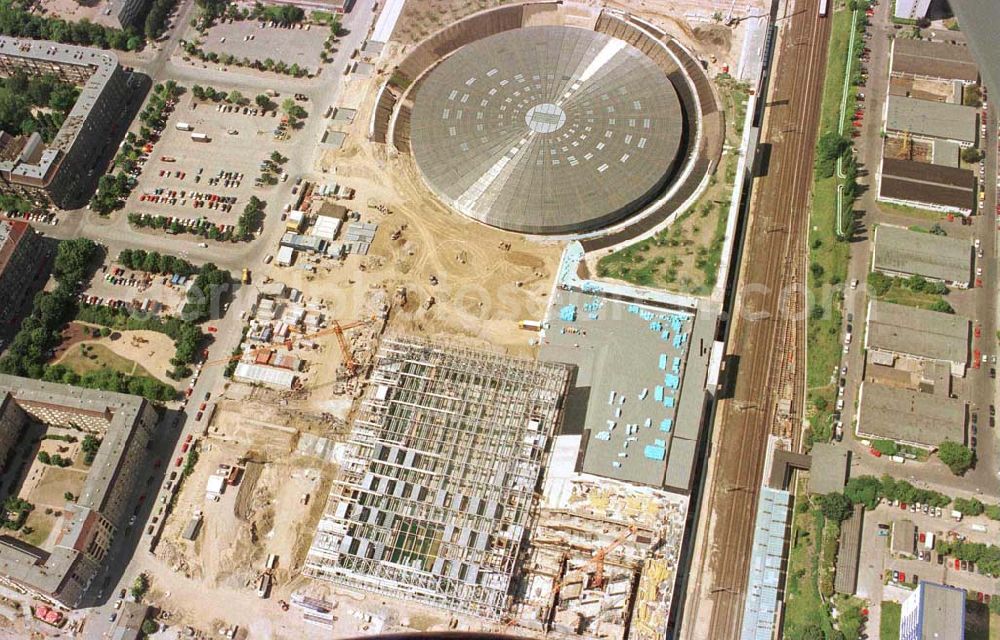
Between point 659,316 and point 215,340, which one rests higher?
point 659,316

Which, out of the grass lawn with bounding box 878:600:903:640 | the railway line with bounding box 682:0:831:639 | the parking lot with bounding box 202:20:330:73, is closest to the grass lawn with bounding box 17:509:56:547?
the railway line with bounding box 682:0:831:639

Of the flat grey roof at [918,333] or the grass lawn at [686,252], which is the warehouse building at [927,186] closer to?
the flat grey roof at [918,333]

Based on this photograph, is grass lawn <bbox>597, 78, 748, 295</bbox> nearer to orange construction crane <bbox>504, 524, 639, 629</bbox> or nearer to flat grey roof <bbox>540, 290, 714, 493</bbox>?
flat grey roof <bbox>540, 290, 714, 493</bbox>

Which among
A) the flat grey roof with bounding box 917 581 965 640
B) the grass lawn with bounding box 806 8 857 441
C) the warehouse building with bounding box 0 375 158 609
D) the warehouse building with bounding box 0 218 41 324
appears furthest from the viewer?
the warehouse building with bounding box 0 218 41 324

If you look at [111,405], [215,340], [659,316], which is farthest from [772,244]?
[111,405]

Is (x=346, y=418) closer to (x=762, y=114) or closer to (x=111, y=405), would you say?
(x=111, y=405)

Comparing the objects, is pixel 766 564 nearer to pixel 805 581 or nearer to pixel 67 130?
pixel 805 581

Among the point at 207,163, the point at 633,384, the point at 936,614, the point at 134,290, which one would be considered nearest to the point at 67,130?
the point at 207,163
